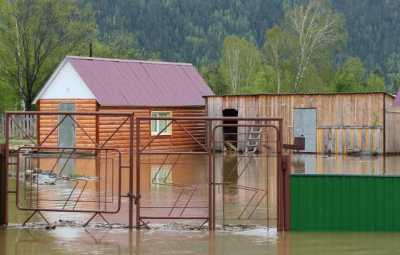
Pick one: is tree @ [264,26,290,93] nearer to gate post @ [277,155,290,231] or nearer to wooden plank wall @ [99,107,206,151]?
wooden plank wall @ [99,107,206,151]

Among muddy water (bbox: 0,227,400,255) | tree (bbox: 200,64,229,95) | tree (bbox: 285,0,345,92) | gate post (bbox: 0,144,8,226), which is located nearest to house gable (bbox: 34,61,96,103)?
gate post (bbox: 0,144,8,226)

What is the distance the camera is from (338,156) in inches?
1531

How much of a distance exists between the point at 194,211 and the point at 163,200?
1911 mm

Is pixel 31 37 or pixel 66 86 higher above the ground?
pixel 31 37

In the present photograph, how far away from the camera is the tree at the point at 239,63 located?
78.1m

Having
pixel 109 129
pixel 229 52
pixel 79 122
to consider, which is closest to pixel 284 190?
pixel 109 129

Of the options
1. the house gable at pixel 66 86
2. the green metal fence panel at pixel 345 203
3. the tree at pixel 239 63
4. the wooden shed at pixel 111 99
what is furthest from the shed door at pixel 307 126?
the tree at pixel 239 63

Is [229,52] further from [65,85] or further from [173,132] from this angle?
[65,85]

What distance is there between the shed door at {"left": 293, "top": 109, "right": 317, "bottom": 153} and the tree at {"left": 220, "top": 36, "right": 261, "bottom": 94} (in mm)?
35947

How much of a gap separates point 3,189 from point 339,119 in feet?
85.9

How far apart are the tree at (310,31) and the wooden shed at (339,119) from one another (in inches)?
1081

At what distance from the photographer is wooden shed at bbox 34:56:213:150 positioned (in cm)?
4059

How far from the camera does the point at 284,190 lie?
15.6 meters

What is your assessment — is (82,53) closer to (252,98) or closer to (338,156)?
(252,98)
